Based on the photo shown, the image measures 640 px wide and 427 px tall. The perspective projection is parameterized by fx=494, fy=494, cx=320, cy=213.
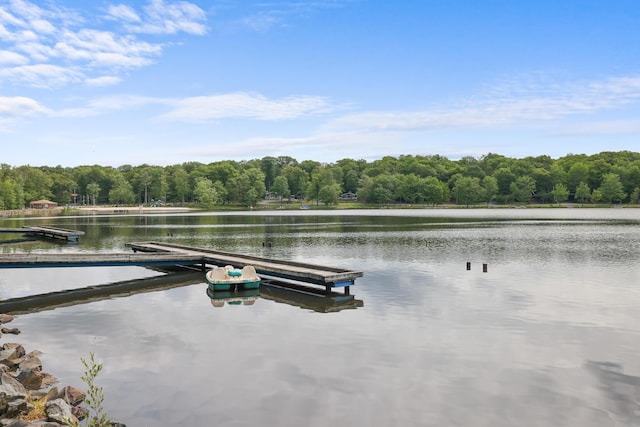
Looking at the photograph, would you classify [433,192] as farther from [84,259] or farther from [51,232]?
[84,259]

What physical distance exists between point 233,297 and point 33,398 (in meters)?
13.7

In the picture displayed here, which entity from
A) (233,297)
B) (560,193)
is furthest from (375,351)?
(560,193)

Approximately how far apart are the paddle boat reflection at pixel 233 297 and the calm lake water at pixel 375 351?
624 mm

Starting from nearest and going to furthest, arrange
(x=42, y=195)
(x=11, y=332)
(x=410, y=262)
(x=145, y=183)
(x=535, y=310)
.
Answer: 1. (x=11, y=332)
2. (x=535, y=310)
3. (x=410, y=262)
4. (x=42, y=195)
5. (x=145, y=183)

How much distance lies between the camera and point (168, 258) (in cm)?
3228

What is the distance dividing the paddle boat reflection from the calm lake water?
2.05ft

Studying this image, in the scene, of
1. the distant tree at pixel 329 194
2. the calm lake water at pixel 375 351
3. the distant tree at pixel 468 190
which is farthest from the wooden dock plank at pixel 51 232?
the distant tree at pixel 468 190

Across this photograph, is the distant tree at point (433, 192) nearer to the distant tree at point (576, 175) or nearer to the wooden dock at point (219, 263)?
the distant tree at point (576, 175)

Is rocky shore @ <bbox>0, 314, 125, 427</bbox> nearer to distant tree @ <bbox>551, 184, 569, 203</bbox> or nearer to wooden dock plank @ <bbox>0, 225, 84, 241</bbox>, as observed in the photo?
wooden dock plank @ <bbox>0, 225, 84, 241</bbox>

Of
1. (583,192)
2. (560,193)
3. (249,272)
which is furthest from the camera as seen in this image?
(560,193)

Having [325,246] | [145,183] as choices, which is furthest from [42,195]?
[325,246]

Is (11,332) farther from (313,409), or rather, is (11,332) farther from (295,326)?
(313,409)

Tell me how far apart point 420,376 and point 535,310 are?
394 inches

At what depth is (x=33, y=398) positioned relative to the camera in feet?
38.7
